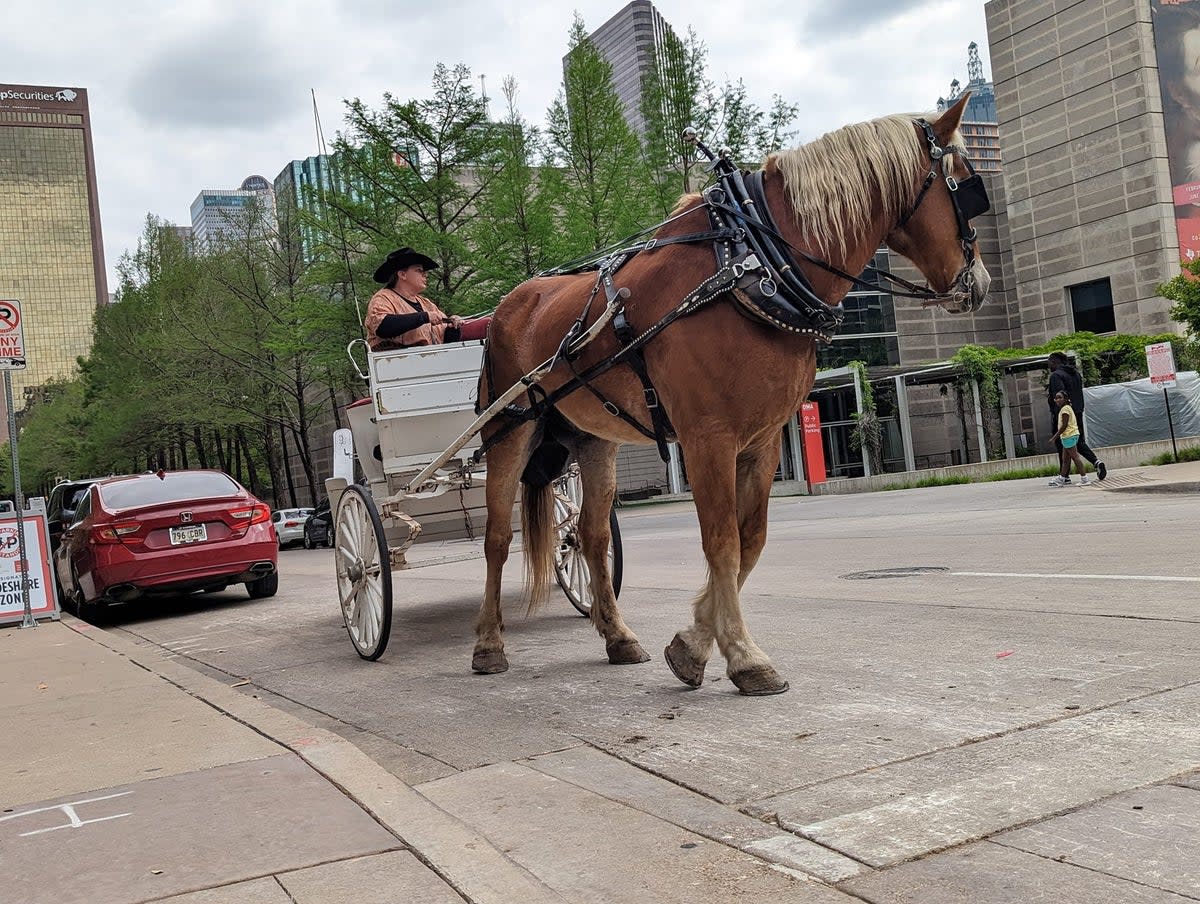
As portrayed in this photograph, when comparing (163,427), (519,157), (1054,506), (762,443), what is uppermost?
(519,157)

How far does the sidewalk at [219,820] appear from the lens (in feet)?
9.98

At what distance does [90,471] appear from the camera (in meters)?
55.3

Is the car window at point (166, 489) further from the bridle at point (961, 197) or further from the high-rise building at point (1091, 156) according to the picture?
the high-rise building at point (1091, 156)

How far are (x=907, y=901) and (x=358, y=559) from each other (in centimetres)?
516

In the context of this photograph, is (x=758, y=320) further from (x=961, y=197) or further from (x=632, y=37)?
(x=632, y=37)

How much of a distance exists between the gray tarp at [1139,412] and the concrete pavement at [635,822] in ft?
83.3

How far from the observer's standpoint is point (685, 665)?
196 inches

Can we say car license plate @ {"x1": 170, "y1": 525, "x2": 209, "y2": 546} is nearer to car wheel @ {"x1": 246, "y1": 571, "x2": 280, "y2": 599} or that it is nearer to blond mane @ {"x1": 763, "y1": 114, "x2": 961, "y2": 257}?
car wheel @ {"x1": 246, "y1": 571, "x2": 280, "y2": 599}

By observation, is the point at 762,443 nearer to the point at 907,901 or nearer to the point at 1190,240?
the point at 907,901

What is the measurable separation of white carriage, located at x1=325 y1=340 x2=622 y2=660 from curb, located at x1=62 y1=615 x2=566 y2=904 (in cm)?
146

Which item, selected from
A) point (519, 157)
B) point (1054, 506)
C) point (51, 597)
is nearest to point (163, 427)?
point (519, 157)

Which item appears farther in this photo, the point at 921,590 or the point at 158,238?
the point at 158,238

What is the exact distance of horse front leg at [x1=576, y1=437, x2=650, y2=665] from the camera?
19.6 ft

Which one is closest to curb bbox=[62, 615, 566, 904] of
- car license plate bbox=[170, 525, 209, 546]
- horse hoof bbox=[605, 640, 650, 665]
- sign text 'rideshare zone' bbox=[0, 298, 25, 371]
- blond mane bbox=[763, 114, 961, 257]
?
horse hoof bbox=[605, 640, 650, 665]
